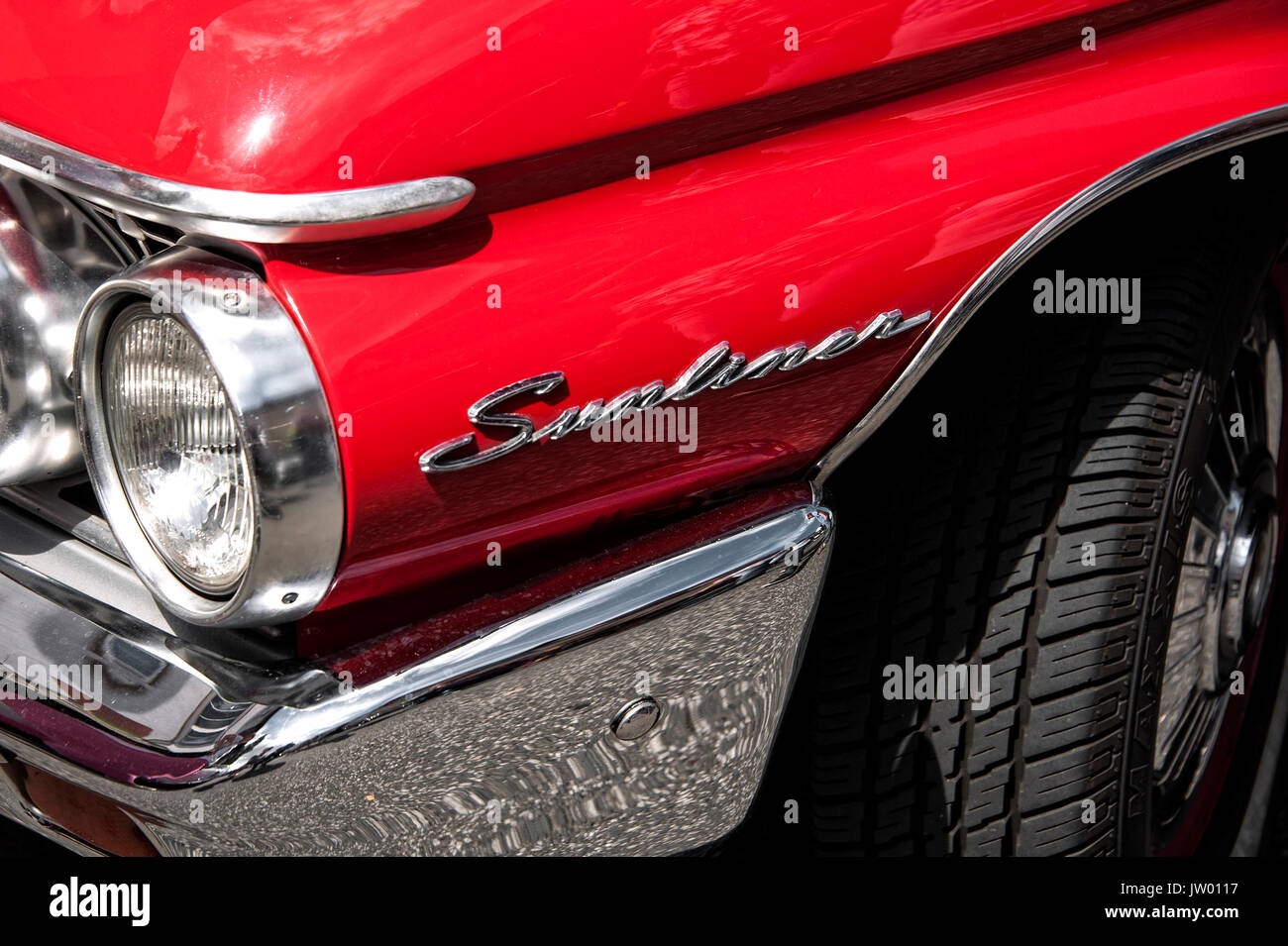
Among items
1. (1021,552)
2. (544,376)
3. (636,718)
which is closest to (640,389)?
(544,376)

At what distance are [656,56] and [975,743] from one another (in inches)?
37.5

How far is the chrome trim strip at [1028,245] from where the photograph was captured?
137cm

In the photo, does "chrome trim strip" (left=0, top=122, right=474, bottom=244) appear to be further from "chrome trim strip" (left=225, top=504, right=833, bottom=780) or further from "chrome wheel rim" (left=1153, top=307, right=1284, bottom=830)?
"chrome wheel rim" (left=1153, top=307, right=1284, bottom=830)

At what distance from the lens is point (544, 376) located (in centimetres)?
116

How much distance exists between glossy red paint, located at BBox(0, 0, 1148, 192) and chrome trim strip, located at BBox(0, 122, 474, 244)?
0.01 m

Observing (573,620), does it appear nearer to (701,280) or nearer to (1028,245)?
(701,280)

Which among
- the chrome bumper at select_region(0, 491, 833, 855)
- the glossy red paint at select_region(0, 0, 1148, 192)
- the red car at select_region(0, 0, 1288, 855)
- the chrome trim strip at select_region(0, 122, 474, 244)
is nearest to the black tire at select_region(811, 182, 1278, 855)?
the red car at select_region(0, 0, 1288, 855)

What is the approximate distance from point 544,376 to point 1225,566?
4.47 feet

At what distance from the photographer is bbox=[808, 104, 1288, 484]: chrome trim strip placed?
4.50 ft

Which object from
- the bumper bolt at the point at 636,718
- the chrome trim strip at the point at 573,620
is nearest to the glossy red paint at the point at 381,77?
the chrome trim strip at the point at 573,620

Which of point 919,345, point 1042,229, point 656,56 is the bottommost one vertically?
point 919,345

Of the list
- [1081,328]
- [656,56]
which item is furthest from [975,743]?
[656,56]

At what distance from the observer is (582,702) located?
1.27 meters
